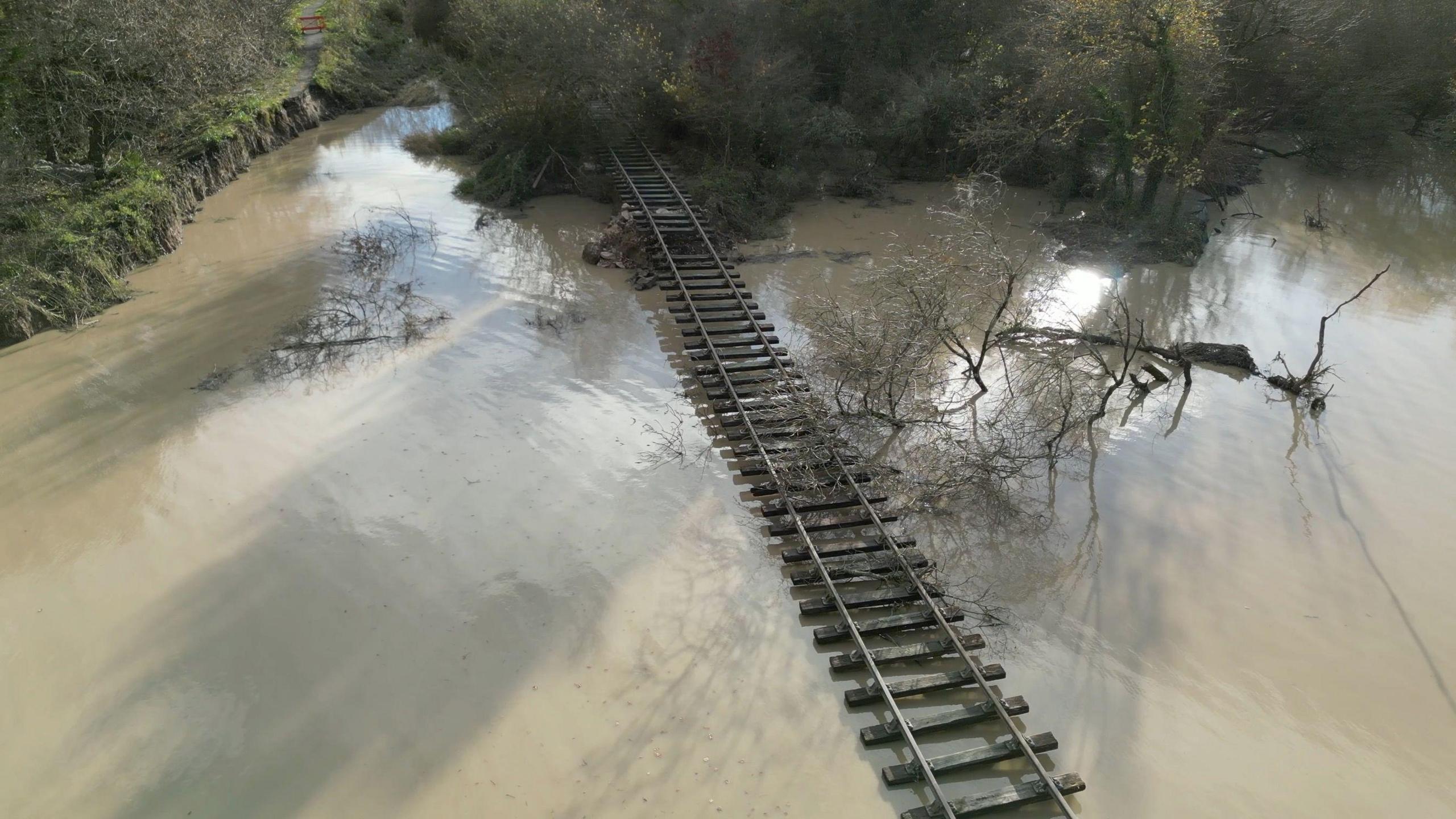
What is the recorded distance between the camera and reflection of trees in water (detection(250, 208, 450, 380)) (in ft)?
33.3

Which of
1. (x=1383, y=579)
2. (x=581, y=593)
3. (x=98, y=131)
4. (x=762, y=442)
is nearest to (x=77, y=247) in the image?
(x=98, y=131)

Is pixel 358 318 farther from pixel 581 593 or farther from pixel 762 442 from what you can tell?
pixel 581 593

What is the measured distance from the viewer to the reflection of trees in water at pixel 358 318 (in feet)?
33.3

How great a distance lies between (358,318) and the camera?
1120cm

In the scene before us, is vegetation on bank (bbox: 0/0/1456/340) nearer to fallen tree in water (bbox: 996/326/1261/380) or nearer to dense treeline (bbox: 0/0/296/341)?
dense treeline (bbox: 0/0/296/341)

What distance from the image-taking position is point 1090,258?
45.8 ft

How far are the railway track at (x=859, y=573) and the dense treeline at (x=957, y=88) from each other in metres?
5.21

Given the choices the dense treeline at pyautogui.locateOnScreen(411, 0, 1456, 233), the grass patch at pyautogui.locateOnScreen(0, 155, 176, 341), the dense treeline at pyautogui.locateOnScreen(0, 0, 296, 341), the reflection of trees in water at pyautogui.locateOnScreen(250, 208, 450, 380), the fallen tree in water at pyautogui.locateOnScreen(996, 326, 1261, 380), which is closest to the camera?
the fallen tree in water at pyautogui.locateOnScreen(996, 326, 1261, 380)

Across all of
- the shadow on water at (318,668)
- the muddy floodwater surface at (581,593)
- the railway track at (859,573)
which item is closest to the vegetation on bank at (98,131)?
the muddy floodwater surface at (581,593)

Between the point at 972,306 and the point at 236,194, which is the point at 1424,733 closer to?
the point at 972,306

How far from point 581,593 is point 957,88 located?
1431cm

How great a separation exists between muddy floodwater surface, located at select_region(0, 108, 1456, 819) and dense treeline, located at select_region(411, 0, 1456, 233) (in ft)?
16.8

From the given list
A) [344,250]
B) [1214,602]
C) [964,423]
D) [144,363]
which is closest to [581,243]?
[344,250]

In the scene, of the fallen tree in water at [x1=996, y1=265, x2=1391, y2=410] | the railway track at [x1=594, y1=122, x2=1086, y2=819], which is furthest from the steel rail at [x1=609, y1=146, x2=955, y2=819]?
the fallen tree in water at [x1=996, y1=265, x2=1391, y2=410]
